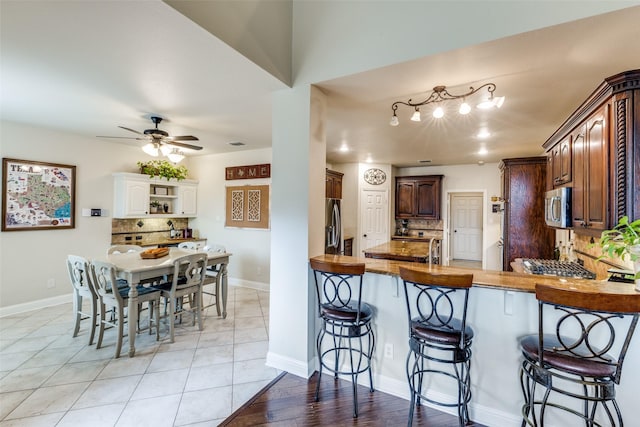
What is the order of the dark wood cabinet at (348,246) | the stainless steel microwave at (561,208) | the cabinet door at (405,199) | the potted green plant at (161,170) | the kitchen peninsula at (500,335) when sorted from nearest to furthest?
the kitchen peninsula at (500,335), the stainless steel microwave at (561,208), the potted green plant at (161,170), the dark wood cabinet at (348,246), the cabinet door at (405,199)

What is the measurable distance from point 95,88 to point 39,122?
200 cm

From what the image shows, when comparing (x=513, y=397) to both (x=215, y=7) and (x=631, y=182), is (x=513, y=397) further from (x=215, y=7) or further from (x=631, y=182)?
(x=215, y=7)

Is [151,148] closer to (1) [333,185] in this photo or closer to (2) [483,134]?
(1) [333,185]

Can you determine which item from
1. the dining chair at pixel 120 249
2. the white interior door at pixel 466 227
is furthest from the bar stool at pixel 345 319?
the white interior door at pixel 466 227

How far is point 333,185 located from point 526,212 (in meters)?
3.17

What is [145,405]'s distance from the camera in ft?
6.87

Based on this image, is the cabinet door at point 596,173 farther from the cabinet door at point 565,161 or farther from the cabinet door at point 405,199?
the cabinet door at point 405,199

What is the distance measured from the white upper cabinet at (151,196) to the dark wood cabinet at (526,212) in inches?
226

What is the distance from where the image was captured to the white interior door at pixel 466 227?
781 centimetres

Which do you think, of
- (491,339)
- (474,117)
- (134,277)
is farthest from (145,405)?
(474,117)

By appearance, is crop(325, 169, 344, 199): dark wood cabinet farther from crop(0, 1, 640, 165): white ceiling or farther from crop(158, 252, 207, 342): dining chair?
crop(158, 252, 207, 342): dining chair

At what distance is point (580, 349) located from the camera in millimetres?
1604

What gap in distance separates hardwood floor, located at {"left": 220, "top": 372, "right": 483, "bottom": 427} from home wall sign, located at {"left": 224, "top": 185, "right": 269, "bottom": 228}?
3.15m

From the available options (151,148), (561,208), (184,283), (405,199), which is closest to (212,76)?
(151,148)
